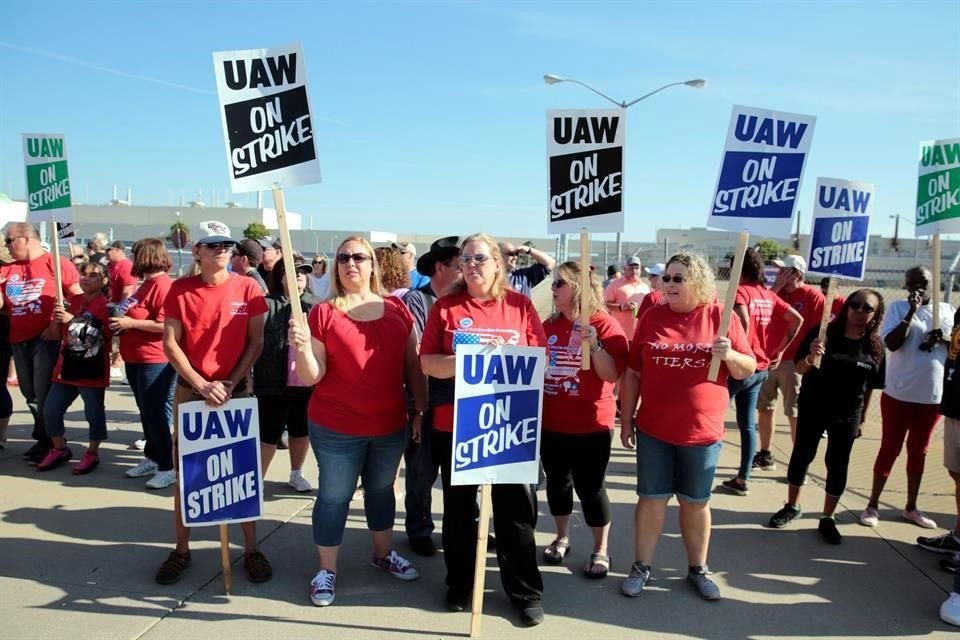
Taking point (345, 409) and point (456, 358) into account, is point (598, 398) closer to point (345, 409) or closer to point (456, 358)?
point (456, 358)

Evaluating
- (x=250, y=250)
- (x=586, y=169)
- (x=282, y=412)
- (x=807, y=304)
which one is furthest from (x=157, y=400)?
(x=807, y=304)

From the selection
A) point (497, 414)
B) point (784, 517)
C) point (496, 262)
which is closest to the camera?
point (497, 414)

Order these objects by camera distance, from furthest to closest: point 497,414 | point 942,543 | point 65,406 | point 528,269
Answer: point 65,406, point 528,269, point 942,543, point 497,414

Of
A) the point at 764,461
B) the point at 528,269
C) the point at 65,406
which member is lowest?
the point at 764,461

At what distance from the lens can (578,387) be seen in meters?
4.04

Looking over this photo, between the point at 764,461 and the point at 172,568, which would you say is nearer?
the point at 172,568

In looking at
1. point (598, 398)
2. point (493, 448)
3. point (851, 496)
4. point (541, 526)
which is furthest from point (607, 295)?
point (493, 448)

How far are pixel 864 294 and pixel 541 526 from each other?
9.21 ft

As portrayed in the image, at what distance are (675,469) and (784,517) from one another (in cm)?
170

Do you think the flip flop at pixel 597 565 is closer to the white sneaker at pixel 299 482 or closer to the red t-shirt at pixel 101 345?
the white sneaker at pixel 299 482

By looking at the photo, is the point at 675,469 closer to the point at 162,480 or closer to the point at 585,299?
the point at 585,299

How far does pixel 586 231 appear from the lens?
13.6ft

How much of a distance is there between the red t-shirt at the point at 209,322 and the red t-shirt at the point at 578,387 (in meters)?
1.86

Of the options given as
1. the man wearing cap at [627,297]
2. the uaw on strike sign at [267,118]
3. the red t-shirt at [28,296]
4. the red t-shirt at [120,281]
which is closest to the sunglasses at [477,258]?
the uaw on strike sign at [267,118]
